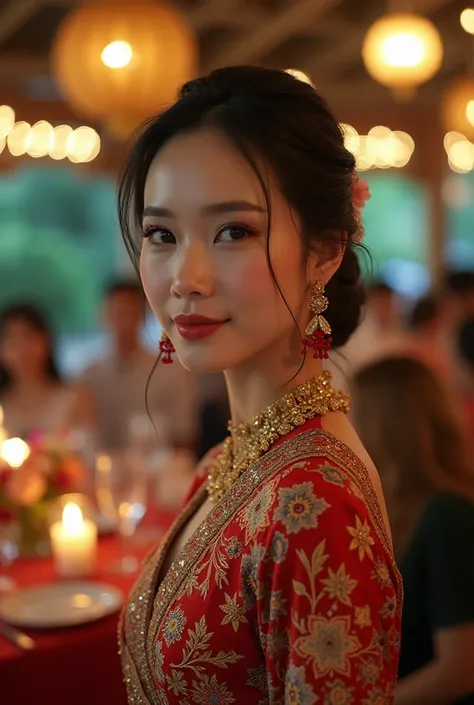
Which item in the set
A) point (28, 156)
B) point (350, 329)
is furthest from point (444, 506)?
point (28, 156)

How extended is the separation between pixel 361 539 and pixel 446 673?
92 centimetres

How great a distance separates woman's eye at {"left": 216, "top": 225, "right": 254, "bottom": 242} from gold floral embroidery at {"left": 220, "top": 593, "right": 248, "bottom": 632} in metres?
0.39

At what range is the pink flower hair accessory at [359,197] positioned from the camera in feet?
3.68

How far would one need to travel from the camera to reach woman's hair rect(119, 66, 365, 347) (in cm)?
99

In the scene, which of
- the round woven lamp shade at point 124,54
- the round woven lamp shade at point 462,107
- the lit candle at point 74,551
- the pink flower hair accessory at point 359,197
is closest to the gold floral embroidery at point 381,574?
the pink flower hair accessory at point 359,197

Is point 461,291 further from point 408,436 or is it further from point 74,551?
point 74,551

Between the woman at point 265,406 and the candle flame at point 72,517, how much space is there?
886 mm

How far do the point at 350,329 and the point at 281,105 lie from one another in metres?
0.35

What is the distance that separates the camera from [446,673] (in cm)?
166

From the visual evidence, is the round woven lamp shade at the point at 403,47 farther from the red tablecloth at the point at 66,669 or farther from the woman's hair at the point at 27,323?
the red tablecloth at the point at 66,669

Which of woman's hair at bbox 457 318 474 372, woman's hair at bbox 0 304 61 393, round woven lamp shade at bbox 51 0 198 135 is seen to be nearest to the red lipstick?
round woven lamp shade at bbox 51 0 198 135

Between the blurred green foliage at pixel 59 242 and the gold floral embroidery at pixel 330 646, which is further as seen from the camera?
the blurred green foliage at pixel 59 242

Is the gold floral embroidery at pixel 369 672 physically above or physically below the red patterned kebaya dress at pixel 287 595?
below

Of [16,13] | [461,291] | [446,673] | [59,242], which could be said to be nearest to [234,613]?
[446,673]
